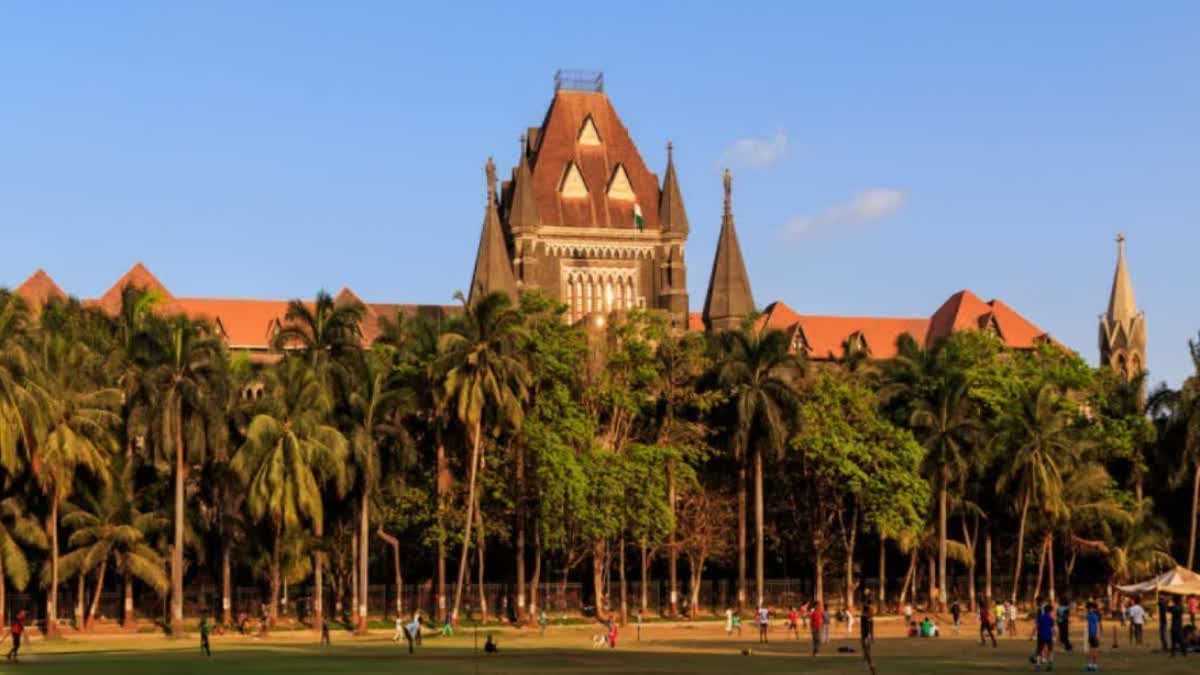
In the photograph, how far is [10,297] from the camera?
77.2 m

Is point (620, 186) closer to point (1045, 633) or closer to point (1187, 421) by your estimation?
point (1187, 421)

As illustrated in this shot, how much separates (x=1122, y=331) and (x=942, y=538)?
58451 mm

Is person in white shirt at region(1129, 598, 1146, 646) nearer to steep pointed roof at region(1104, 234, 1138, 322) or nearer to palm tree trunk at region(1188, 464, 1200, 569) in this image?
palm tree trunk at region(1188, 464, 1200, 569)

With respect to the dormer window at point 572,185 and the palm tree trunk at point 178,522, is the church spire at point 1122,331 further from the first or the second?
the palm tree trunk at point 178,522

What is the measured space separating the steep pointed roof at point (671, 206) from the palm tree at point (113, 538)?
5659 cm

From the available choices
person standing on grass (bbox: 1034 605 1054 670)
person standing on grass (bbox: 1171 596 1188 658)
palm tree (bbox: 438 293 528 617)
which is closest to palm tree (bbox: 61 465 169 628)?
palm tree (bbox: 438 293 528 617)

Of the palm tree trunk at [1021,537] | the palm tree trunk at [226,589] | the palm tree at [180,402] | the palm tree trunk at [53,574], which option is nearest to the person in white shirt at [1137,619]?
the palm tree trunk at [1021,537]

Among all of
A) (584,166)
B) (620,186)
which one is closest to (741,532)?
(620,186)

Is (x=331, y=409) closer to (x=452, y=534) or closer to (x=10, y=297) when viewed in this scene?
(x=452, y=534)

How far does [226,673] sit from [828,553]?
50305 mm

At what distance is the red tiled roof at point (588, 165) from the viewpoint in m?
125

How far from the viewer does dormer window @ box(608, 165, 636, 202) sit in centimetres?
12619

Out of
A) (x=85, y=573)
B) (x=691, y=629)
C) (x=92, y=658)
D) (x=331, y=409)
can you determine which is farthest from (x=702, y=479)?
(x=92, y=658)

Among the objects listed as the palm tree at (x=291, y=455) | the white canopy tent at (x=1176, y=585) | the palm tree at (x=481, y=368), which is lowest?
the white canopy tent at (x=1176, y=585)
